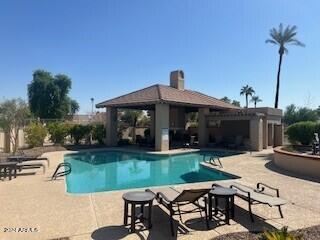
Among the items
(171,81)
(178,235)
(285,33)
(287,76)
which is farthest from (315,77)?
(178,235)

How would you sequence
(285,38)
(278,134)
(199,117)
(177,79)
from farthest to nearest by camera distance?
1. (285,38)
2. (177,79)
3. (278,134)
4. (199,117)

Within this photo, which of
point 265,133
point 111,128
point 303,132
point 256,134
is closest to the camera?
point 256,134

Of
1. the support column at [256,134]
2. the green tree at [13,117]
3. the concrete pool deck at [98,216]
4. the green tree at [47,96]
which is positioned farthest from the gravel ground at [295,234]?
the green tree at [47,96]

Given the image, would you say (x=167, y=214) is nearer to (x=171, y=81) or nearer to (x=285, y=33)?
(x=171, y=81)

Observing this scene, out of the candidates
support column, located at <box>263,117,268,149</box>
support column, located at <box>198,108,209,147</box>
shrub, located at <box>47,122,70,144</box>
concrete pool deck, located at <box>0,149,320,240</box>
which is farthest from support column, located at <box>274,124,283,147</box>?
shrub, located at <box>47,122,70,144</box>

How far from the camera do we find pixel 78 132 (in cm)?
2656

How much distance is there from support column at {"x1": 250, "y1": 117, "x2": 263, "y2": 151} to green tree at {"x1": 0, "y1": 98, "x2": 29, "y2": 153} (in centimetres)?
1920

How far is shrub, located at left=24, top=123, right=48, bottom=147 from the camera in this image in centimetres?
2366

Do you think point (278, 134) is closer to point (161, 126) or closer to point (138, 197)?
point (161, 126)

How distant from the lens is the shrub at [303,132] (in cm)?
2372

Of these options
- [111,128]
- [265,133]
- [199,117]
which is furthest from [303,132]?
[111,128]

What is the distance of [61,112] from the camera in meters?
50.6

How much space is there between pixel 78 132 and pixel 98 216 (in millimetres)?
20851

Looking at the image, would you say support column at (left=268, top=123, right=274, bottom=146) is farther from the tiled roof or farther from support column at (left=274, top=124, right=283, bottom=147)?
the tiled roof
